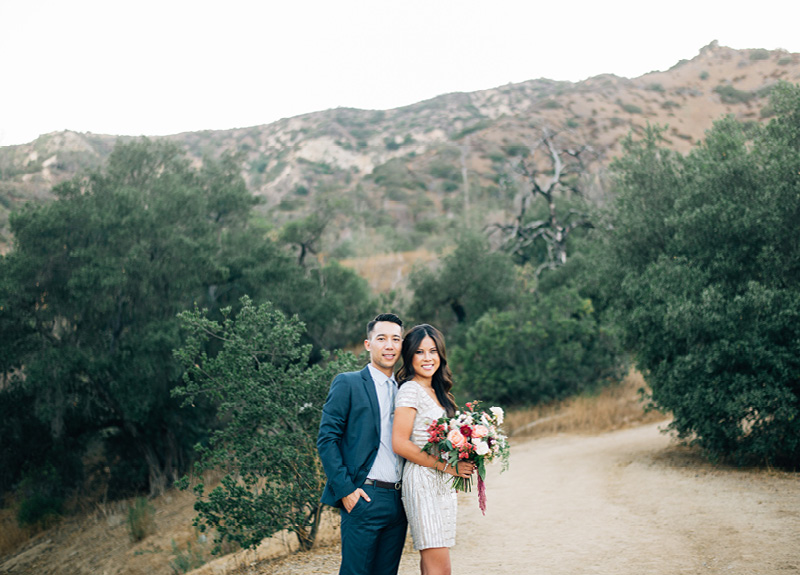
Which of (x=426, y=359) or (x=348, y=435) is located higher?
(x=426, y=359)

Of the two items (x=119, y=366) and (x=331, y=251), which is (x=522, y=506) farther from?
(x=331, y=251)

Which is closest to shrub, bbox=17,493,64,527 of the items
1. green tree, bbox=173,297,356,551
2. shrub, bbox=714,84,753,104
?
green tree, bbox=173,297,356,551

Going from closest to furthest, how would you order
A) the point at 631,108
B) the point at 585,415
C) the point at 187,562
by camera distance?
the point at 187,562, the point at 585,415, the point at 631,108

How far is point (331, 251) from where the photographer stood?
119 feet

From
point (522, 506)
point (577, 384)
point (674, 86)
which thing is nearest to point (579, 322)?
point (577, 384)

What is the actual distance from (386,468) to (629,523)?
4913 millimetres

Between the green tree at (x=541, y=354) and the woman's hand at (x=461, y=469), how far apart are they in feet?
46.2

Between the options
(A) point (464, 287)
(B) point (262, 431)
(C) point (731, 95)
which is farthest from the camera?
(C) point (731, 95)

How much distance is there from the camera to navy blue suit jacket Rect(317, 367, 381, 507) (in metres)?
3.48

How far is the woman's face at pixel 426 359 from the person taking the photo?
3.73 m

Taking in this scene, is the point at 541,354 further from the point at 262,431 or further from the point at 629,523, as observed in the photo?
the point at 262,431

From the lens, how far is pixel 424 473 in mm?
3584

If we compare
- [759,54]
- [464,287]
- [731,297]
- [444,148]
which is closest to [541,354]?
[464,287]

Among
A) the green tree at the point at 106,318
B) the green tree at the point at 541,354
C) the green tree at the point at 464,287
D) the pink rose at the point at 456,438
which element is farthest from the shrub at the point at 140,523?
the green tree at the point at 464,287
